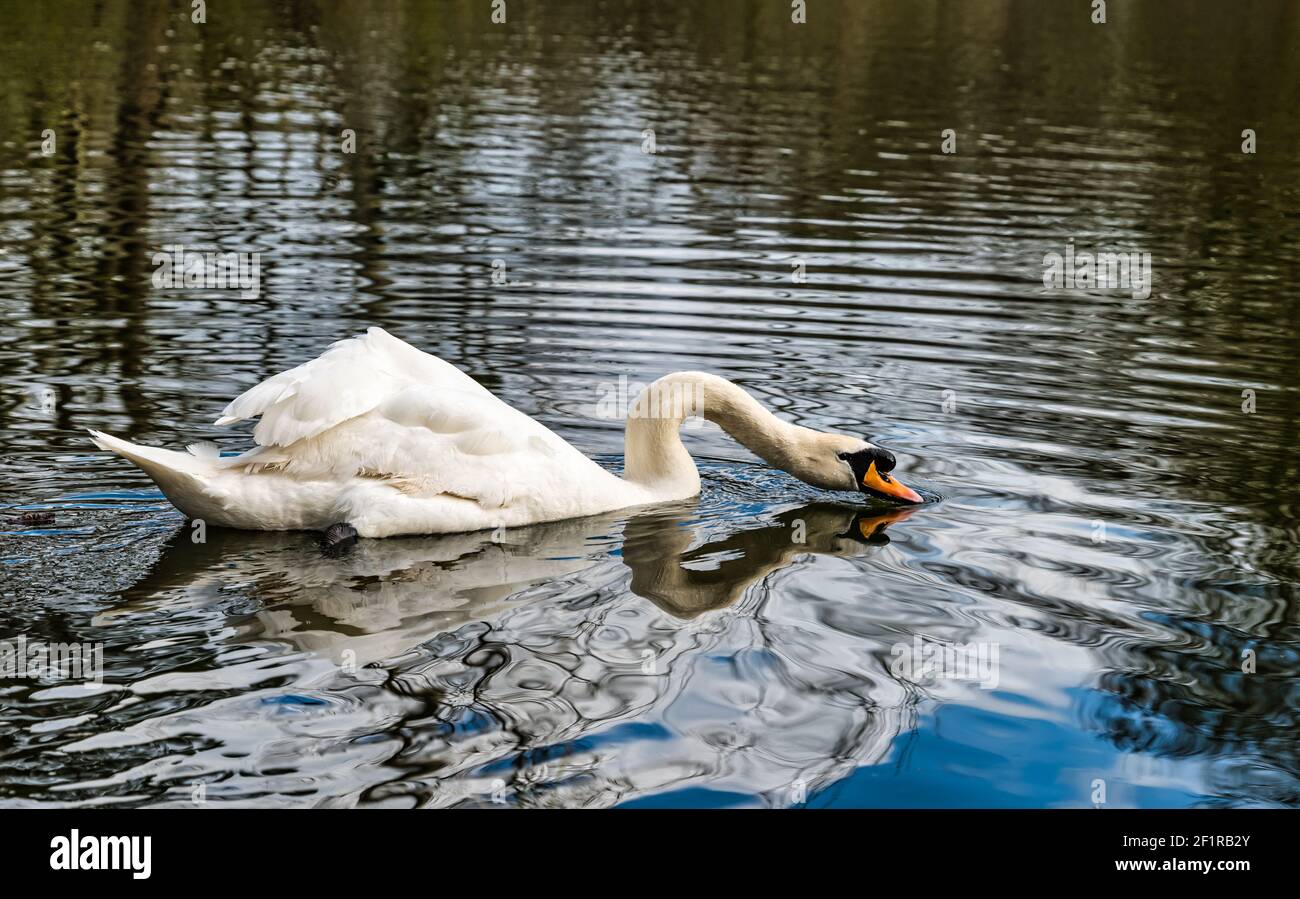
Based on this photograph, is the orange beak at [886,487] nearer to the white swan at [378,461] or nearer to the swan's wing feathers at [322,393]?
the white swan at [378,461]

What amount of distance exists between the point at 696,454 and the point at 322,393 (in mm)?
2878

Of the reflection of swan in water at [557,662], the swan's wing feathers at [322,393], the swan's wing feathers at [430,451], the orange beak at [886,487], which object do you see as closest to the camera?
the reflection of swan in water at [557,662]

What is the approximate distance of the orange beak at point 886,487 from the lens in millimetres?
8555

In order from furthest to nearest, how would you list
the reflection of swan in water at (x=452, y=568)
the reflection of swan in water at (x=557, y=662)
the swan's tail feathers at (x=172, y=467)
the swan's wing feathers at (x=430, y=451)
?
the swan's wing feathers at (x=430, y=451), the swan's tail feathers at (x=172, y=467), the reflection of swan in water at (x=452, y=568), the reflection of swan in water at (x=557, y=662)

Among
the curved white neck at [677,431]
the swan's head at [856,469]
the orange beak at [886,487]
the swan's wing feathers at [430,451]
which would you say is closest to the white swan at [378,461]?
the swan's wing feathers at [430,451]

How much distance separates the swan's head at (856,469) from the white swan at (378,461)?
1.28m

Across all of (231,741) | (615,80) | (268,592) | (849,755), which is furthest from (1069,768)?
(615,80)

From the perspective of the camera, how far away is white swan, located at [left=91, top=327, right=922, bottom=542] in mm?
7543

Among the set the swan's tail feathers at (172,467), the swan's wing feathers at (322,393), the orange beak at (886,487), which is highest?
the swan's wing feathers at (322,393)

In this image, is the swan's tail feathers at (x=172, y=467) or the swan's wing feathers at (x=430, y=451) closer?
the swan's tail feathers at (x=172, y=467)

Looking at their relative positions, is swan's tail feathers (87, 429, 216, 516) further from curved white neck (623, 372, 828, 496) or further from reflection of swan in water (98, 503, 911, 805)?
curved white neck (623, 372, 828, 496)

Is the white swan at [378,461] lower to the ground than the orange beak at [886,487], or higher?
higher

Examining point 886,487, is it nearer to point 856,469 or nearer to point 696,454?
point 856,469

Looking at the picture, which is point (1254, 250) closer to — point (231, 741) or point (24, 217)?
point (24, 217)
